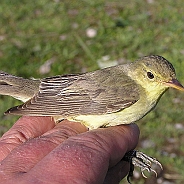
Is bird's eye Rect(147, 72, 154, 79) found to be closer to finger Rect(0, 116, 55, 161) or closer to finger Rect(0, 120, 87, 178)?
finger Rect(0, 116, 55, 161)

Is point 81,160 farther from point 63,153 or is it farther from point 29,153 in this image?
point 29,153

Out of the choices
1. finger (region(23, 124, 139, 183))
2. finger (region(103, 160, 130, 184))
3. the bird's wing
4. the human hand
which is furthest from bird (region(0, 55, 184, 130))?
finger (region(23, 124, 139, 183))

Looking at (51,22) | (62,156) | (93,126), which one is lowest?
(51,22)

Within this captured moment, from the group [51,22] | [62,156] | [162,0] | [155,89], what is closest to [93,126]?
[155,89]

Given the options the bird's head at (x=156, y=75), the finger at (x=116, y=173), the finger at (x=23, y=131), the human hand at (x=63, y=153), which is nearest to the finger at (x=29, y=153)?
the human hand at (x=63, y=153)

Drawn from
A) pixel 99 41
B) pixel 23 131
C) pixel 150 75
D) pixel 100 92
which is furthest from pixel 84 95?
pixel 99 41

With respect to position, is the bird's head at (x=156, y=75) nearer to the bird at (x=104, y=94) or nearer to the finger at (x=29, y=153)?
the bird at (x=104, y=94)

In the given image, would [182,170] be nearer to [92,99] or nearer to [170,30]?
[92,99]
